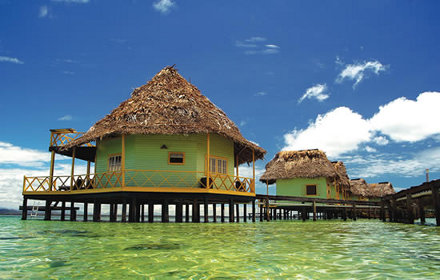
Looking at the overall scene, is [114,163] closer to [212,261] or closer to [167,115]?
[167,115]

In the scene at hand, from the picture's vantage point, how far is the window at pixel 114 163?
62.3 ft

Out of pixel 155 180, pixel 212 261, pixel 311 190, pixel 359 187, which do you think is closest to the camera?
pixel 212 261

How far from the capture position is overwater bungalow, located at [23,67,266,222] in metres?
17.2

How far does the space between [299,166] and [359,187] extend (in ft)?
60.0

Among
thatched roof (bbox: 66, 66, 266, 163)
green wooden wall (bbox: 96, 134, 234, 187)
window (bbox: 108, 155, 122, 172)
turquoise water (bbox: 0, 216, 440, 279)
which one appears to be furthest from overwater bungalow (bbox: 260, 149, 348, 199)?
turquoise water (bbox: 0, 216, 440, 279)

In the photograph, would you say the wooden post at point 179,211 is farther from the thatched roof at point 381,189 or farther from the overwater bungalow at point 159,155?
the thatched roof at point 381,189

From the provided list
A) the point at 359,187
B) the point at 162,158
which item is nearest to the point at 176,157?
the point at 162,158

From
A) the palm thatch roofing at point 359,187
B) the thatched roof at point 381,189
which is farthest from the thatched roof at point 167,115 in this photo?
the thatched roof at point 381,189

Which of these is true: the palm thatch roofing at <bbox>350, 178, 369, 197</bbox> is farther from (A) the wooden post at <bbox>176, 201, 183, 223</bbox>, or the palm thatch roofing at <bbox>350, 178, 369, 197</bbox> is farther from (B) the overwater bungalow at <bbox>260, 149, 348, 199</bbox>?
(A) the wooden post at <bbox>176, 201, 183, 223</bbox>

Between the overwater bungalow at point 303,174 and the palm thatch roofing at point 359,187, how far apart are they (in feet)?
38.0

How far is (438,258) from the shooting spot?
233 inches

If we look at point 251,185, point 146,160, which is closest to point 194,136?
point 146,160

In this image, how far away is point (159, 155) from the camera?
60.0 ft

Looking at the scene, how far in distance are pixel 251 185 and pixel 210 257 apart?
46.7ft
